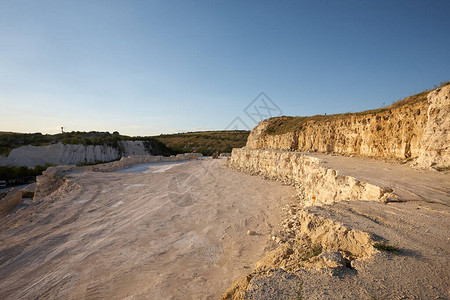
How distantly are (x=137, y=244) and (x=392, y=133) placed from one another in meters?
10.9

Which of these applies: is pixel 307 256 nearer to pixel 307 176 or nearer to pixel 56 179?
pixel 307 176

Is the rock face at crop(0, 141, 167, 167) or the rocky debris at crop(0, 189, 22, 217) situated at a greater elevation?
the rock face at crop(0, 141, 167, 167)

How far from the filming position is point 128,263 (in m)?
4.47

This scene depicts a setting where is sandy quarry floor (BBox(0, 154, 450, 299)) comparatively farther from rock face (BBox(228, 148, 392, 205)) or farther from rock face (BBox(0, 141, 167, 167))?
rock face (BBox(0, 141, 167, 167))

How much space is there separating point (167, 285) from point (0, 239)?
20.5 ft

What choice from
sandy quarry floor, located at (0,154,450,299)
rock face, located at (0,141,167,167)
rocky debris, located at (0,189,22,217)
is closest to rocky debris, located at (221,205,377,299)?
sandy quarry floor, located at (0,154,450,299)

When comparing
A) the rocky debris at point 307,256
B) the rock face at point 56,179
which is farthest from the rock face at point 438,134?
the rock face at point 56,179

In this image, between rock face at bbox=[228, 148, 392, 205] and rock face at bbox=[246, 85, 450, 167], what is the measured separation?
9.82ft

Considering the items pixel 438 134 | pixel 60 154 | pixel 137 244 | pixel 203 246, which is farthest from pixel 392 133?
pixel 60 154

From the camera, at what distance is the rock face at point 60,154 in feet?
76.5

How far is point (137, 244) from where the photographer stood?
534 cm

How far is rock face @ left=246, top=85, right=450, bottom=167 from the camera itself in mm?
5914

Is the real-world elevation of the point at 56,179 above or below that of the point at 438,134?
below

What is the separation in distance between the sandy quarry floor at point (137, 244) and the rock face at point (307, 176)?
1350 millimetres
